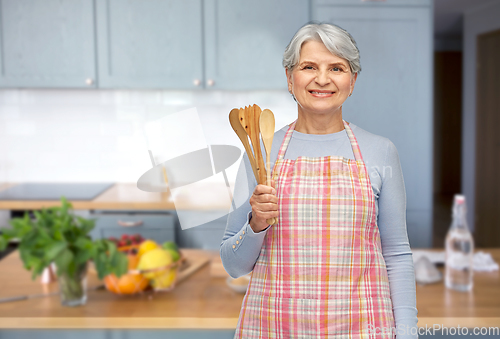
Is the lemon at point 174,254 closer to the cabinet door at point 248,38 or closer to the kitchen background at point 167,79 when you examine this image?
the kitchen background at point 167,79

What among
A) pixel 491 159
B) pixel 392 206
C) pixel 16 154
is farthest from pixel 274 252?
pixel 491 159

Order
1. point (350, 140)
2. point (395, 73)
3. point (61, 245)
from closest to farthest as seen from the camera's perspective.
A: point (350, 140) < point (61, 245) < point (395, 73)

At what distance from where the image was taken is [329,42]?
64 centimetres

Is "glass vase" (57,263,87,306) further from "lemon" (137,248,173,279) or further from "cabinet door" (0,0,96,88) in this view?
"cabinet door" (0,0,96,88)

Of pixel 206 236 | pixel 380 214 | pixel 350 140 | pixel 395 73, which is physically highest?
pixel 395 73

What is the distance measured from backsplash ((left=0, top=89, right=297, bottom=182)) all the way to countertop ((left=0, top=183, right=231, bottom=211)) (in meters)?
0.27

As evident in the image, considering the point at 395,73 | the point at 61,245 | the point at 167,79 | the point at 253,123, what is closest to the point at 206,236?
the point at 167,79

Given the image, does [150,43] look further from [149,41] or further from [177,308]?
[177,308]

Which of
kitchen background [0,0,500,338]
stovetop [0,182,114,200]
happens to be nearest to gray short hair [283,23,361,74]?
kitchen background [0,0,500,338]

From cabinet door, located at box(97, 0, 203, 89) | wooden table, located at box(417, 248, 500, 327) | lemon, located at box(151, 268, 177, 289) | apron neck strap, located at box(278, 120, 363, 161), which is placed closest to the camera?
apron neck strap, located at box(278, 120, 363, 161)

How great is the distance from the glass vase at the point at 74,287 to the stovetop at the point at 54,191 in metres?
1.13

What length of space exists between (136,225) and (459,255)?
136cm

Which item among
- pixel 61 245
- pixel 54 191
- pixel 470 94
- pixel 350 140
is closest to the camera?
pixel 350 140

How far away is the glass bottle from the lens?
41.3 inches
